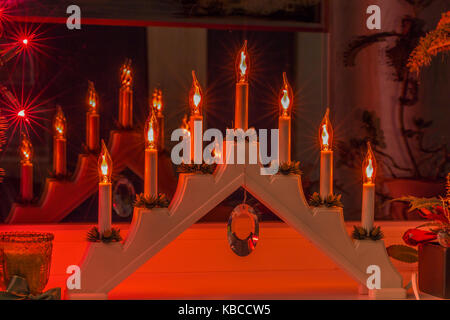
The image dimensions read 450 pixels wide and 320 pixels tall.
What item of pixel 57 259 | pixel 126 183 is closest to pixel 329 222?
pixel 126 183

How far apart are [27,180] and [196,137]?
47 centimetres

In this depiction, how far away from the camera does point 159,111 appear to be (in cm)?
138

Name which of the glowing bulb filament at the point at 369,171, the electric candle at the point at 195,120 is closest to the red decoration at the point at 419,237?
the glowing bulb filament at the point at 369,171

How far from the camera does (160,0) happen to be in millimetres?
1370

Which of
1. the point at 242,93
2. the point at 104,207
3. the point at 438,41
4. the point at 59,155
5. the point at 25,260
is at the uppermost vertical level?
the point at 438,41

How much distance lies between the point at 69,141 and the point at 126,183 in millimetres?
165

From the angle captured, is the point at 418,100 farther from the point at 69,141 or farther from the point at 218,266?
the point at 69,141

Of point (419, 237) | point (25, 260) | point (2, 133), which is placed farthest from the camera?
point (2, 133)

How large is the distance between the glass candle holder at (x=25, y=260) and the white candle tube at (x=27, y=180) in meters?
0.24

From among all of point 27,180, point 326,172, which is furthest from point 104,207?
point 326,172

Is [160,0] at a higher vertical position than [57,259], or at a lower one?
higher

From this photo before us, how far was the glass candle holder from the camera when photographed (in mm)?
1079

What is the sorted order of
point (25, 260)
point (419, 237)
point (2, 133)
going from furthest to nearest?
point (2, 133) → point (419, 237) → point (25, 260)

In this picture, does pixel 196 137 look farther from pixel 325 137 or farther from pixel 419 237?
pixel 419 237
